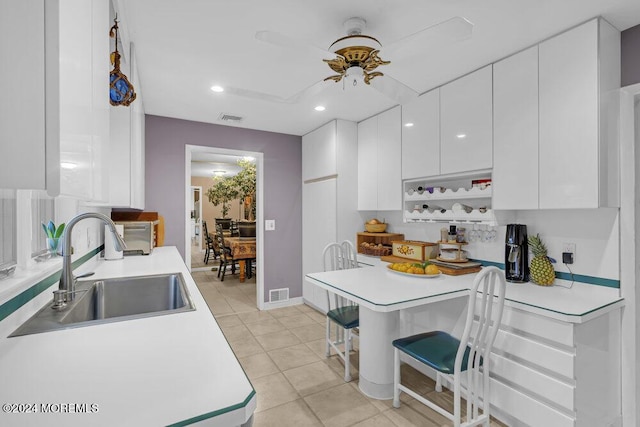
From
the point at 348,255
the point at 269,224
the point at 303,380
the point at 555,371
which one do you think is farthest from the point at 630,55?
the point at 269,224

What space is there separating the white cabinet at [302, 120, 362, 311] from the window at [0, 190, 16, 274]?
288 cm

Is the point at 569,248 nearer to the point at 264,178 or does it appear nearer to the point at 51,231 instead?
the point at 51,231

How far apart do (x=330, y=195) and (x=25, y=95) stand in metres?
3.45

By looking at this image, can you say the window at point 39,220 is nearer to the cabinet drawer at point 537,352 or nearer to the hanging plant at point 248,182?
the cabinet drawer at point 537,352

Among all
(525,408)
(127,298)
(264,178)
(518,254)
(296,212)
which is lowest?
(525,408)

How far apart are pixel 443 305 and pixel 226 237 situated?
474 cm

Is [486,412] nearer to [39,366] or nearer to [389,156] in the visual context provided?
[39,366]

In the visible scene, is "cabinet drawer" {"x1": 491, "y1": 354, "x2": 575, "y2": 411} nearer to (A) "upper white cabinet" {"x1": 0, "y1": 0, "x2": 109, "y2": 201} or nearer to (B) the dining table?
(A) "upper white cabinet" {"x1": 0, "y1": 0, "x2": 109, "y2": 201}

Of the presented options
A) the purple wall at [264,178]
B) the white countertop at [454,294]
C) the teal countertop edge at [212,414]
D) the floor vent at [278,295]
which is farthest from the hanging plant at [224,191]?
the teal countertop edge at [212,414]

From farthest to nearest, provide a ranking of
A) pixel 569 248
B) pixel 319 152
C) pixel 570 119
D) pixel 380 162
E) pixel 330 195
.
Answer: pixel 319 152, pixel 330 195, pixel 380 162, pixel 569 248, pixel 570 119

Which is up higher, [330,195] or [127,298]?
[330,195]

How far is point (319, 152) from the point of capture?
4.11m

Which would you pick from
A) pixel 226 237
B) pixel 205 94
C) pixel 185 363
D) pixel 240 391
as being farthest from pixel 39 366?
pixel 226 237

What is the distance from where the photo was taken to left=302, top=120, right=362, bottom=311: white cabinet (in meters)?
3.80
